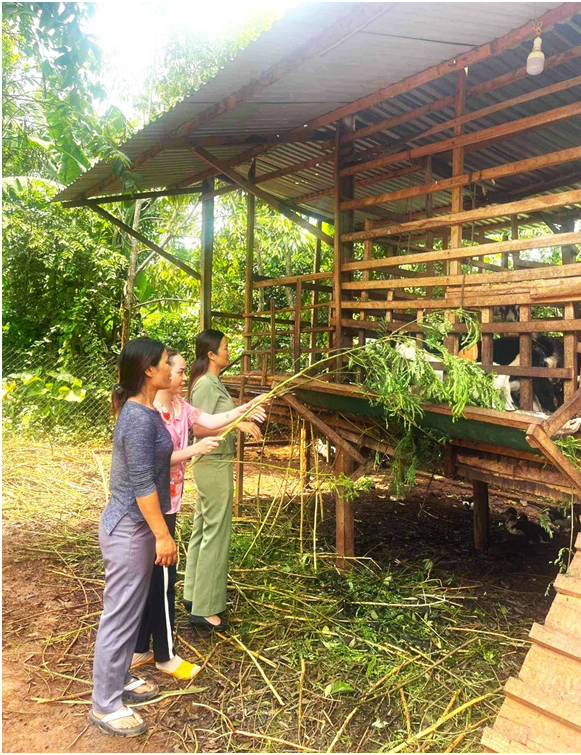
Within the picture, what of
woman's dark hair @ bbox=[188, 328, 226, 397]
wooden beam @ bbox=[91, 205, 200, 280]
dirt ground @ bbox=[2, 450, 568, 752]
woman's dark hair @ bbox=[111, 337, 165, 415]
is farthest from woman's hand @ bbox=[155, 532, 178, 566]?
wooden beam @ bbox=[91, 205, 200, 280]

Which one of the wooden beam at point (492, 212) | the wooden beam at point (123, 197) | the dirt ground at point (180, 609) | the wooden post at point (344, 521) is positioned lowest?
the dirt ground at point (180, 609)

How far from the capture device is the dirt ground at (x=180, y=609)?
121 inches

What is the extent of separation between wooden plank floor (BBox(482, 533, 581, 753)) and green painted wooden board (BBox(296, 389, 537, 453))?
2.85 feet

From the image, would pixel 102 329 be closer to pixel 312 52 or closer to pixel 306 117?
pixel 306 117

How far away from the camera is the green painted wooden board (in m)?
3.31

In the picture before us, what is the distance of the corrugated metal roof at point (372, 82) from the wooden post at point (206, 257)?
517mm

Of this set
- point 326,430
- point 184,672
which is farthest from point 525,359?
point 184,672

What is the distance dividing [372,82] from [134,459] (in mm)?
3472

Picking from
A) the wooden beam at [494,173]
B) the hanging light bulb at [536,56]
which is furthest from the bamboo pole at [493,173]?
the hanging light bulb at [536,56]

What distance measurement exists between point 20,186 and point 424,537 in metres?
10.4

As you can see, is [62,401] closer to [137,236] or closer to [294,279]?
[137,236]

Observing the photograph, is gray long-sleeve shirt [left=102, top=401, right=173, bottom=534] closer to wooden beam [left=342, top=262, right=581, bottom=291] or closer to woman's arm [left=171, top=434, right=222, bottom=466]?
woman's arm [left=171, top=434, right=222, bottom=466]

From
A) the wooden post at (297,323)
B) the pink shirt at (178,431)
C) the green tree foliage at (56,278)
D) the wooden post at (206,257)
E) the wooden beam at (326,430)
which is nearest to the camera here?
the pink shirt at (178,431)

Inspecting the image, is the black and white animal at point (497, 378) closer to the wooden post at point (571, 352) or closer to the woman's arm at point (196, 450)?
the wooden post at point (571, 352)
